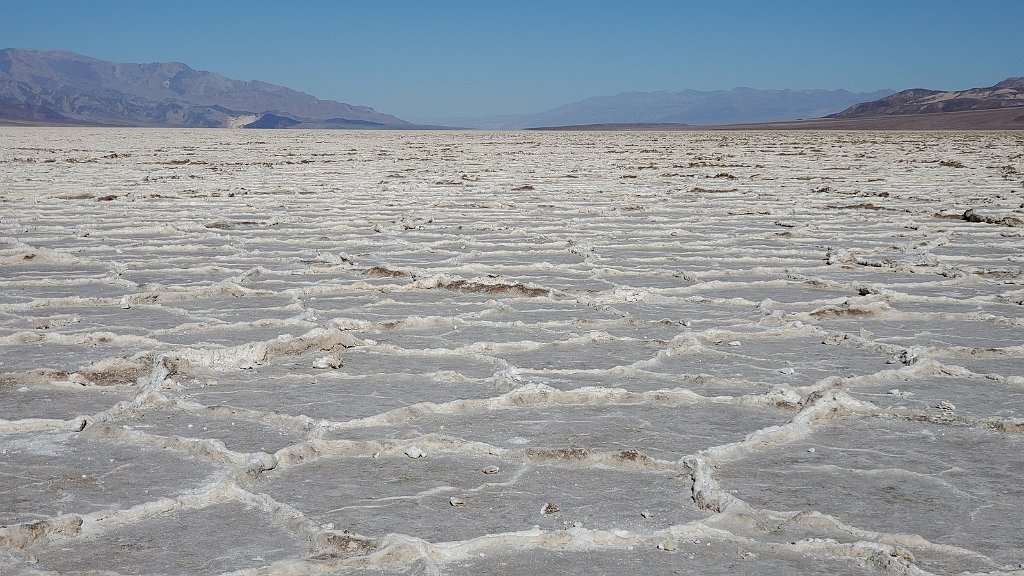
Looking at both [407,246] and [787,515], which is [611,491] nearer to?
[787,515]

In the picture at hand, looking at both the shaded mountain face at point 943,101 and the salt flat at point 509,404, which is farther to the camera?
the shaded mountain face at point 943,101

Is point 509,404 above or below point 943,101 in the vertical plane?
above

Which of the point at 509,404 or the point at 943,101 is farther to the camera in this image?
the point at 943,101

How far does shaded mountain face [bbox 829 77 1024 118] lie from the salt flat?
7361cm

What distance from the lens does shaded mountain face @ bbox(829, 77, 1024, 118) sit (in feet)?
247

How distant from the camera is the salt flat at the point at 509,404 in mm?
1425

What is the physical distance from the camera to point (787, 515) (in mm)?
1509

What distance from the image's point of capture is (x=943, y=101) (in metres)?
80.6

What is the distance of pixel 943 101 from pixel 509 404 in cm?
8800

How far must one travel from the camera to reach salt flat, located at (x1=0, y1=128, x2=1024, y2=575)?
A: 56.1 inches

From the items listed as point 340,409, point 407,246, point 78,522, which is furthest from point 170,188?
point 78,522

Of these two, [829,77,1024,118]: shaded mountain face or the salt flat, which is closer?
the salt flat

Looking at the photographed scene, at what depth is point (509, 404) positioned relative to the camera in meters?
2.11

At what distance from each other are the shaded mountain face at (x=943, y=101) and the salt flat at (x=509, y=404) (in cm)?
7361
